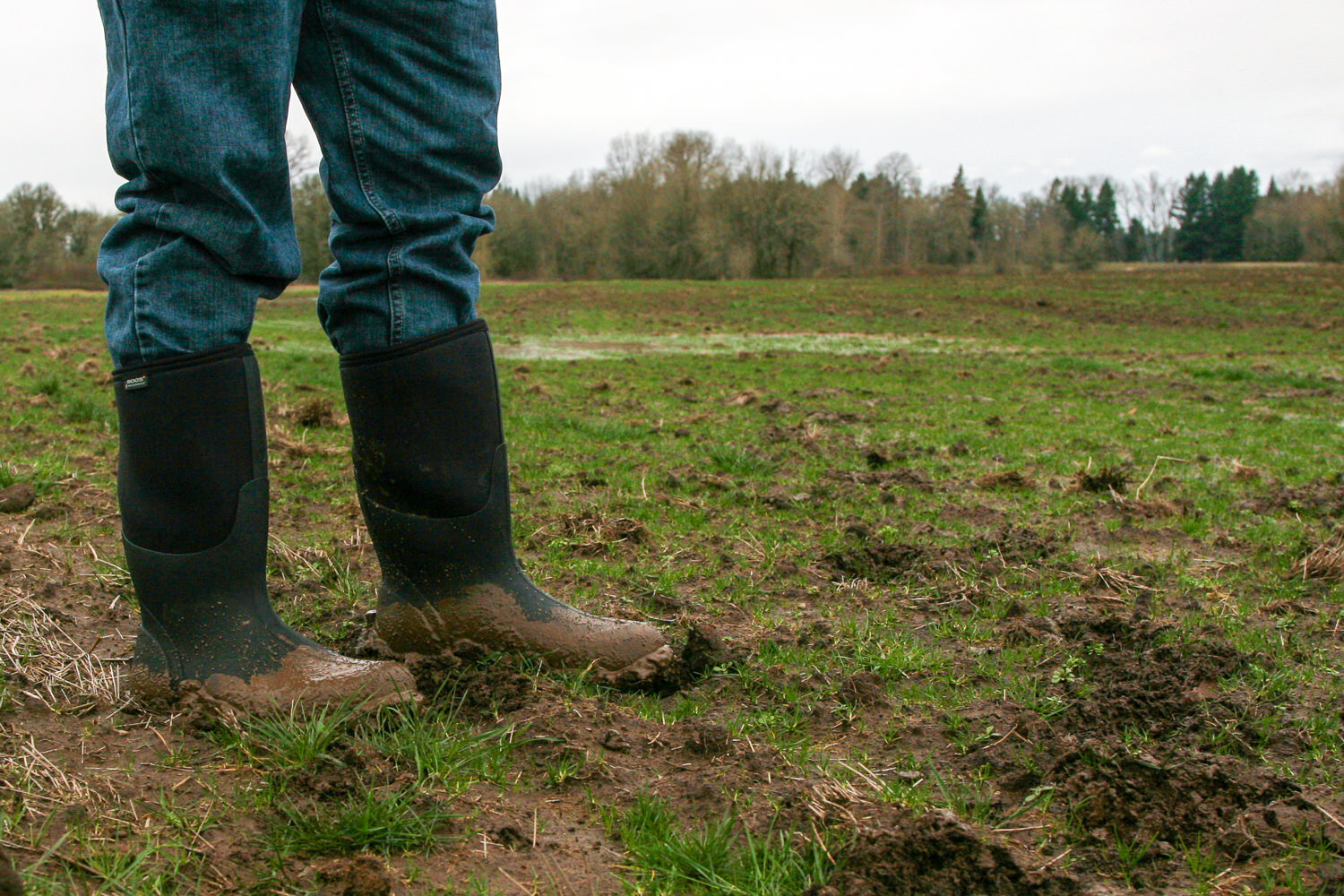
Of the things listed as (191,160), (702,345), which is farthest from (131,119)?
(702,345)

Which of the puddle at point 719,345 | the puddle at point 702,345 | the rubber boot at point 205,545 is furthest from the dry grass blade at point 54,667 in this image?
the puddle at point 719,345

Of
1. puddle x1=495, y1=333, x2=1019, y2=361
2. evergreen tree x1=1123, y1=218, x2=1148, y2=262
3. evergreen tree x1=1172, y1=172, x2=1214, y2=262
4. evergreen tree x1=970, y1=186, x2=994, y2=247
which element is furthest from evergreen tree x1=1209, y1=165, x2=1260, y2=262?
puddle x1=495, y1=333, x2=1019, y2=361

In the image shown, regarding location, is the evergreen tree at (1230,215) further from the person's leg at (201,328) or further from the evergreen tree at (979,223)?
the person's leg at (201,328)

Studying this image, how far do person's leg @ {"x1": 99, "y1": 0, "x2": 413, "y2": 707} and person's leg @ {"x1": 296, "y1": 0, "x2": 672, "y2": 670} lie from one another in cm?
17

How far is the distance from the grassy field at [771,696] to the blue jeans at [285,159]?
2.54ft

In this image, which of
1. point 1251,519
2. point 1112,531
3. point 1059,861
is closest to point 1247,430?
point 1251,519

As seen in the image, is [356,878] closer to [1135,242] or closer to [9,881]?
[9,881]

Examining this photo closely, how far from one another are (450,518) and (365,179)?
744 millimetres

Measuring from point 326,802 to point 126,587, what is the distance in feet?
4.92

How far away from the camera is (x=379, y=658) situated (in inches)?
89.0

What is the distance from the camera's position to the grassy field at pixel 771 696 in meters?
1.49

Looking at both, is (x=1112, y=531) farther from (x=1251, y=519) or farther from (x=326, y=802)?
(x=326, y=802)

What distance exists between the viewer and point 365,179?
2.06 meters

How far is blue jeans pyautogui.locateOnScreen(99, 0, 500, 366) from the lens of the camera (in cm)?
176
